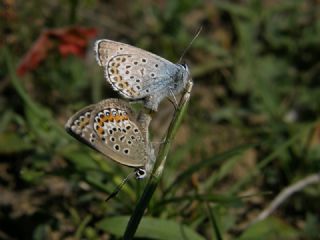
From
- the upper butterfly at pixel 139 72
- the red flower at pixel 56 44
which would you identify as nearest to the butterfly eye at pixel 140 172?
the upper butterfly at pixel 139 72

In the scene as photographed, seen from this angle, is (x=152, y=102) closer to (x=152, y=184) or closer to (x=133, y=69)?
(x=133, y=69)

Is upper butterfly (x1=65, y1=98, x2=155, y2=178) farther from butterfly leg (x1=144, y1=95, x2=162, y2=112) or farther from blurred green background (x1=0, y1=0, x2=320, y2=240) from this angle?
blurred green background (x1=0, y1=0, x2=320, y2=240)

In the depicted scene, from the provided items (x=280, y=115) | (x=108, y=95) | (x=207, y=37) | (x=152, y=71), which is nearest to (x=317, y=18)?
(x=207, y=37)

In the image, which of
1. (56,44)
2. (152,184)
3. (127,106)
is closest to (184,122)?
(56,44)

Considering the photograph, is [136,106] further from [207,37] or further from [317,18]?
[317,18]

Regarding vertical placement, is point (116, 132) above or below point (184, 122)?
above

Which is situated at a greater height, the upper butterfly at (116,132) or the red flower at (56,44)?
the upper butterfly at (116,132)

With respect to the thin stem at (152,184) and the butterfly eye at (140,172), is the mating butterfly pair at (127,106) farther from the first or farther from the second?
the thin stem at (152,184)

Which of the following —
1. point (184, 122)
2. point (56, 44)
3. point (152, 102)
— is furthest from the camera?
point (184, 122)
